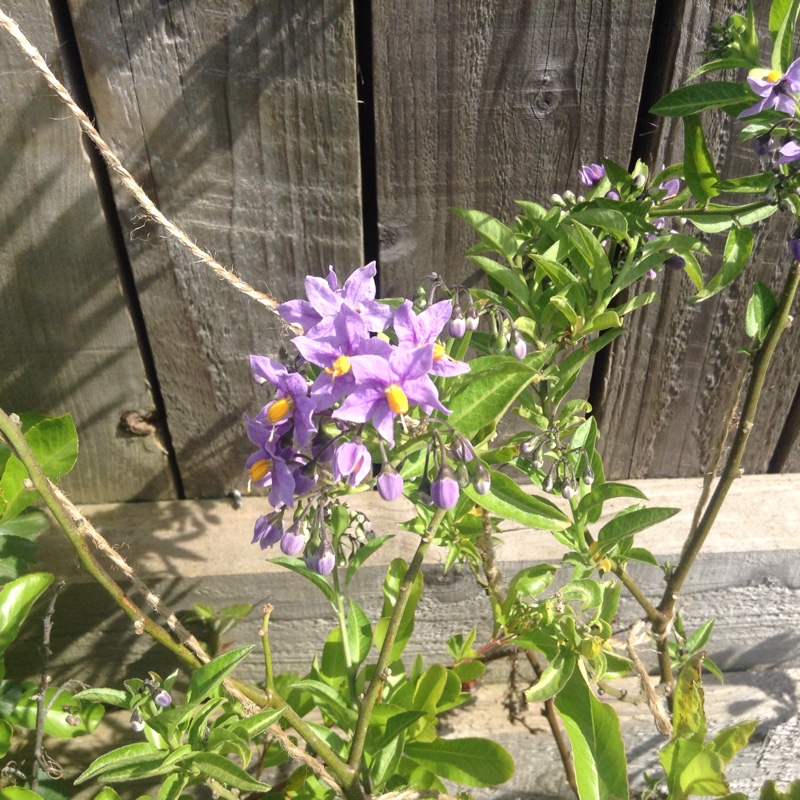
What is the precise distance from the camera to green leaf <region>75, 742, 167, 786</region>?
950 mm

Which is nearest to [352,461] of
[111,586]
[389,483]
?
[389,483]

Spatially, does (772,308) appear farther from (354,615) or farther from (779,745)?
(779,745)

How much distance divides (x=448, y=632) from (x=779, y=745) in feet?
3.29

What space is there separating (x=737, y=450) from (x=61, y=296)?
131cm

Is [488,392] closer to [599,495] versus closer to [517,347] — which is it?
[517,347]

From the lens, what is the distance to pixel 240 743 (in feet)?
3.47

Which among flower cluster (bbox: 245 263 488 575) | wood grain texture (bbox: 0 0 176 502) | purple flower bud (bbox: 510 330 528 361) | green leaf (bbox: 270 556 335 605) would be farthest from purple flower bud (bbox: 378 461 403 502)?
wood grain texture (bbox: 0 0 176 502)

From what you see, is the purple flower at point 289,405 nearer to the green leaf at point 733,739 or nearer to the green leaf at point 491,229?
the green leaf at point 491,229

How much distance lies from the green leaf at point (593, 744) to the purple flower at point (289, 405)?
0.68 meters

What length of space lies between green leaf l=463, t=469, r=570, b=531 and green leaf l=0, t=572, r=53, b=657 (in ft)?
2.60

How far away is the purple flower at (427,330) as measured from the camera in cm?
80

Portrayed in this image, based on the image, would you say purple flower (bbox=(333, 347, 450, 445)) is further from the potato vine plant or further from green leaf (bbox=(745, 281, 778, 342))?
green leaf (bbox=(745, 281, 778, 342))

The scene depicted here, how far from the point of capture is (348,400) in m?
0.76

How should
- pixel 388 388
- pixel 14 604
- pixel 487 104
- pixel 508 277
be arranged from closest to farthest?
pixel 388 388, pixel 508 277, pixel 14 604, pixel 487 104
